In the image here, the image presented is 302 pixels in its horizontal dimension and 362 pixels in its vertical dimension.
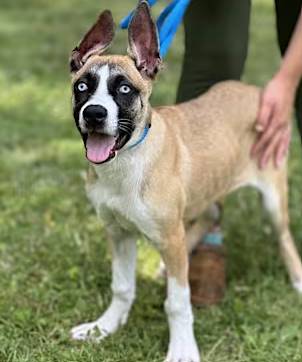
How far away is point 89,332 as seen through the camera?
12.5 ft

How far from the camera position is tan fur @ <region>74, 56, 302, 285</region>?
344 cm

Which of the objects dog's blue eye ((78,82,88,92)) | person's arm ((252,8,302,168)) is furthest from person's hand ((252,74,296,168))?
dog's blue eye ((78,82,88,92))

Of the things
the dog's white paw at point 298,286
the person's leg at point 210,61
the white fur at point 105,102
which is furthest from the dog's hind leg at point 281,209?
the white fur at point 105,102

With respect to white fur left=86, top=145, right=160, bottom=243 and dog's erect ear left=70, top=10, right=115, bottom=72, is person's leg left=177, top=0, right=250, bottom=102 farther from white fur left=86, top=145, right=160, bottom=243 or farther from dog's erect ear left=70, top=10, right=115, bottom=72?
white fur left=86, top=145, right=160, bottom=243

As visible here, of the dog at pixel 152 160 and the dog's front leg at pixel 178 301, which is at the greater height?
the dog at pixel 152 160

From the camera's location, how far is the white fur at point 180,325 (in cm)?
358

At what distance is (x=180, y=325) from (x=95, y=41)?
145cm

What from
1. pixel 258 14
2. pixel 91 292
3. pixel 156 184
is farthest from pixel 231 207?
pixel 258 14

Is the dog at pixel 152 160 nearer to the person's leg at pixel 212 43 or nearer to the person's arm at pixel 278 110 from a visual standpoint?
the person's arm at pixel 278 110

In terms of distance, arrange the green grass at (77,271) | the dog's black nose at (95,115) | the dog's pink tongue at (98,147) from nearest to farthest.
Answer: the dog's black nose at (95,115) < the dog's pink tongue at (98,147) < the green grass at (77,271)

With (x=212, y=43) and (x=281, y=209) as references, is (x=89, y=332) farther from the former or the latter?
(x=212, y=43)

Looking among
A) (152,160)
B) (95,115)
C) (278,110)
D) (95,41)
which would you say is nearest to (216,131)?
(278,110)

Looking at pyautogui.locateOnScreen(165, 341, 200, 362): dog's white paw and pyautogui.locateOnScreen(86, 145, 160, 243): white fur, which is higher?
pyautogui.locateOnScreen(86, 145, 160, 243): white fur

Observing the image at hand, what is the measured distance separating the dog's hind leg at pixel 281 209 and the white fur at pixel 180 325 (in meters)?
0.98
